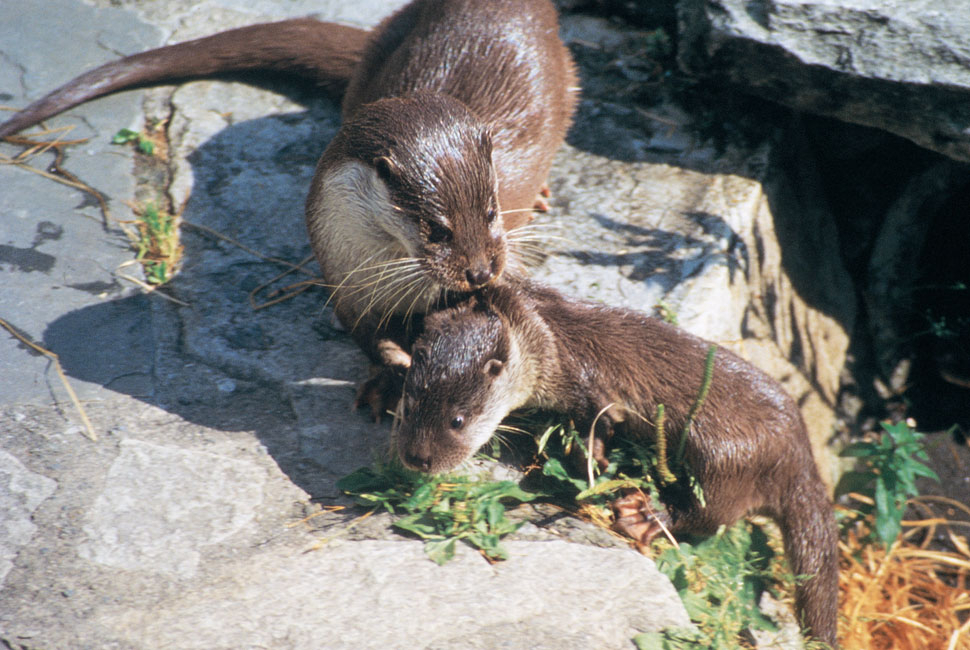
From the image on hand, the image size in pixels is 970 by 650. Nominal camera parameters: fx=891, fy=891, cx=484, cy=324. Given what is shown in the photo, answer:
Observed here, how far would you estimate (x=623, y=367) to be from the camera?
2.29 meters

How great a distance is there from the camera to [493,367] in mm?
2195

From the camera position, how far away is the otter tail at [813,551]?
229 centimetres

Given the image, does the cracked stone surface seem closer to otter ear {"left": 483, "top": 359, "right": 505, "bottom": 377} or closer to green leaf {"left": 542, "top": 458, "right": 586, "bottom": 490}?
green leaf {"left": 542, "top": 458, "right": 586, "bottom": 490}

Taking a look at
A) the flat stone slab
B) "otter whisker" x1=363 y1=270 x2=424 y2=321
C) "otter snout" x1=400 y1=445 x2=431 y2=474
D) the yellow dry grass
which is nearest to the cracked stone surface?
the flat stone slab

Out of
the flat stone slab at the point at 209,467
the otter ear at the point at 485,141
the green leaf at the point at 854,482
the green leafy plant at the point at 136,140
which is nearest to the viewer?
the flat stone slab at the point at 209,467

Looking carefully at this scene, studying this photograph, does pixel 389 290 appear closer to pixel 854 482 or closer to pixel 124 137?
pixel 124 137

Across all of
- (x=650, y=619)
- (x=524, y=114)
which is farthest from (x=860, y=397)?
(x=650, y=619)

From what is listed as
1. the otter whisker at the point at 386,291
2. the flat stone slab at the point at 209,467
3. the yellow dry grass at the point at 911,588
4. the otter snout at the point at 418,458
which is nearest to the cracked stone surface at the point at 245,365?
the flat stone slab at the point at 209,467

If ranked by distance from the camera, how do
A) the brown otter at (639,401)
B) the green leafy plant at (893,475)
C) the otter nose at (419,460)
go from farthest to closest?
1. the green leafy plant at (893,475)
2. the brown otter at (639,401)
3. the otter nose at (419,460)

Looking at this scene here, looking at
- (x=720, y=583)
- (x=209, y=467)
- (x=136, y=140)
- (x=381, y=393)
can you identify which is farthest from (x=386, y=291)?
(x=136, y=140)

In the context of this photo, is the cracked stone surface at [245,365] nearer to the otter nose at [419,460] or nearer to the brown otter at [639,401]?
the otter nose at [419,460]

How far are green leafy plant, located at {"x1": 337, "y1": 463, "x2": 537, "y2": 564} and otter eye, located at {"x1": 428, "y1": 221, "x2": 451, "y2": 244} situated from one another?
0.56 m

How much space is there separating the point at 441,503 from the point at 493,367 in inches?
13.9

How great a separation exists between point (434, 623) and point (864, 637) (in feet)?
5.46
